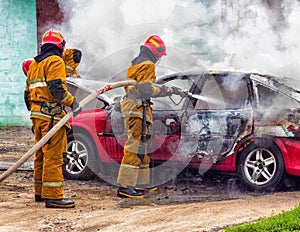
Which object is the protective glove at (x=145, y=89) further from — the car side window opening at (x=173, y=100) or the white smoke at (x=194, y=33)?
the white smoke at (x=194, y=33)

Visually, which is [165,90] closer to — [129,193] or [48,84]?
[129,193]

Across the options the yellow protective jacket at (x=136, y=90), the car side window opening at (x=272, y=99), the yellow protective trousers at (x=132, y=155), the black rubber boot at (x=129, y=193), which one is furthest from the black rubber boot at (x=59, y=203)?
the car side window opening at (x=272, y=99)

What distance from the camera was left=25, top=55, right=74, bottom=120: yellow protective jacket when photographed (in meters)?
6.57

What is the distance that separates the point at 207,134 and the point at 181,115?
0.42m

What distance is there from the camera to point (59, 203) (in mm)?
6660

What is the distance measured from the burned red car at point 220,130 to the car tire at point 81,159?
0.01 meters

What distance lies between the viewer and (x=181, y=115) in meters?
7.68

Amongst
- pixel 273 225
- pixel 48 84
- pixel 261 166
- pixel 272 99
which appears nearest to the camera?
pixel 273 225

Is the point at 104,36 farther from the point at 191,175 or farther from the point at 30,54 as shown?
the point at 30,54

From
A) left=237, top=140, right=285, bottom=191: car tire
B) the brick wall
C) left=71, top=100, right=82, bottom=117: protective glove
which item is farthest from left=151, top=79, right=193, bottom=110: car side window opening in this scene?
the brick wall

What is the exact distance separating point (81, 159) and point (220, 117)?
209 centimetres

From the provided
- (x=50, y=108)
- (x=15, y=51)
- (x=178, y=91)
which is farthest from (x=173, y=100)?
(x=15, y=51)

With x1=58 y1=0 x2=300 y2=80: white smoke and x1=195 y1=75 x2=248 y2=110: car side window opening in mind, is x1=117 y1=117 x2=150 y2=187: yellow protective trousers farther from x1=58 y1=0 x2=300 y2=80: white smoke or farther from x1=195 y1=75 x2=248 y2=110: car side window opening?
x1=58 y1=0 x2=300 y2=80: white smoke

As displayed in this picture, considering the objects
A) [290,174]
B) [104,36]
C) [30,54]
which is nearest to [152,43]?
[290,174]
